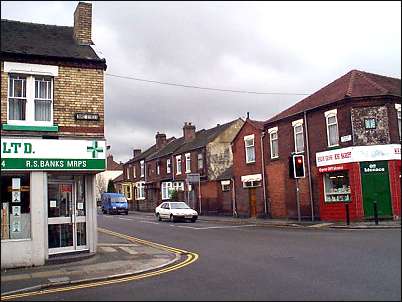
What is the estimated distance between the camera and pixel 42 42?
50.8 ft

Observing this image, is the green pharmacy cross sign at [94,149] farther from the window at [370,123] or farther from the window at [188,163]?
the window at [188,163]

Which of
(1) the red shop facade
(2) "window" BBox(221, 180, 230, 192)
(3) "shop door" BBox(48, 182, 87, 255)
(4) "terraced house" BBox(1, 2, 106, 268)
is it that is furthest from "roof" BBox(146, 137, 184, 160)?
(3) "shop door" BBox(48, 182, 87, 255)

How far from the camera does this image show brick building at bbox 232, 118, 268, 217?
32719mm

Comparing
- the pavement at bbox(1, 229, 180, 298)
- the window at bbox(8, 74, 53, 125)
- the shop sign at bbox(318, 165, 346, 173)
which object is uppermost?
the window at bbox(8, 74, 53, 125)

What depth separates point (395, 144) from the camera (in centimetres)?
2395

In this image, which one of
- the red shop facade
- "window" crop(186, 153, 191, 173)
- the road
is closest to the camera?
the road

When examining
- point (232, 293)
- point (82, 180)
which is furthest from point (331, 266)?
point (82, 180)

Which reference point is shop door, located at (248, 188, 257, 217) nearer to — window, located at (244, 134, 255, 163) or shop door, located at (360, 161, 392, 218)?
window, located at (244, 134, 255, 163)

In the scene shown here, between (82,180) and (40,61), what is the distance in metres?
4.04

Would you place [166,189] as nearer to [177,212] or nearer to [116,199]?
[116,199]

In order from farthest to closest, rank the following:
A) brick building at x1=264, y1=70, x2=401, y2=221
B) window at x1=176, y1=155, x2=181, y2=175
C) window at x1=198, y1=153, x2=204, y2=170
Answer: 1. window at x1=176, y1=155, x2=181, y2=175
2. window at x1=198, y1=153, x2=204, y2=170
3. brick building at x1=264, y1=70, x2=401, y2=221

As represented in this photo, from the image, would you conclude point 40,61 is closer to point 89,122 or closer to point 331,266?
point 89,122

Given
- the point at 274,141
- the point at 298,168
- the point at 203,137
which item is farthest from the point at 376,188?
the point at 203,137

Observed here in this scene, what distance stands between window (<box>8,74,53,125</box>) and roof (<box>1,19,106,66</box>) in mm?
830
